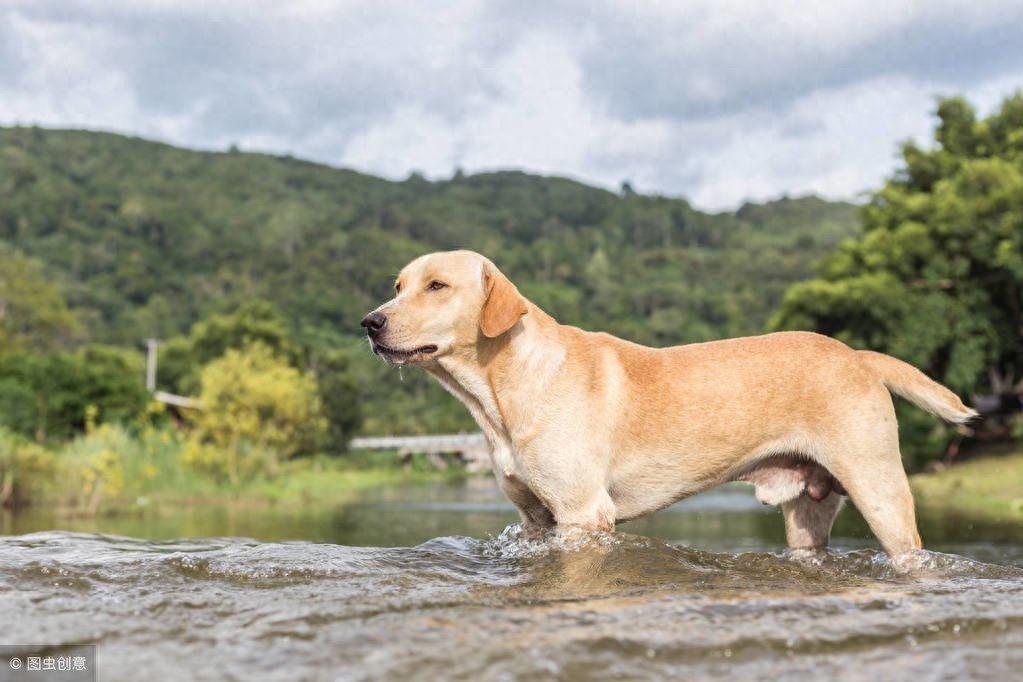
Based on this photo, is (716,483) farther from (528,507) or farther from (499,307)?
(499,307)

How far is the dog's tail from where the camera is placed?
5.79 metres

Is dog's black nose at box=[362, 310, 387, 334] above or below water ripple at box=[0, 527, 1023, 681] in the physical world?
above

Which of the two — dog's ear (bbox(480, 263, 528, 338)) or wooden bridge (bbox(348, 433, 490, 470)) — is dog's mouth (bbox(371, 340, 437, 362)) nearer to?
dog's ear (bbox(480, 263, 528, 338))

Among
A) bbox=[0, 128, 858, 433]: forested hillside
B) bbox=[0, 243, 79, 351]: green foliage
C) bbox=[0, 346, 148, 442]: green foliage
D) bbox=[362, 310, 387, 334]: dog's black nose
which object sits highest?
bbox=[0, 128, 858, 433]: forested hillside

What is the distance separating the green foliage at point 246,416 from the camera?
28.8 metres

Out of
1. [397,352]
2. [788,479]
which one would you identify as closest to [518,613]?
[397,352]

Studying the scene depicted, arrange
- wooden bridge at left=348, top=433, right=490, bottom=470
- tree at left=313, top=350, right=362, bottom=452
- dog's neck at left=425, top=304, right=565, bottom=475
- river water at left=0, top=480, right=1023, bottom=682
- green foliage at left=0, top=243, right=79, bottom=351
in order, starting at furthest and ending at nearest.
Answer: green foliage at left=0, top=243, right=79, bottom=351
tree at left=313, top=350, right=362, bottom=452
wooden bridge at left=348, top=433, right=490, bottom=470
dog's neck at left=425, top=304, right=565, bottom=475
river water at left=0, top=480, right=1023, bottom=682

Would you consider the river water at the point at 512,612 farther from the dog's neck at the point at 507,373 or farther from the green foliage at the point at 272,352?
the green foliage at the point at 272,352

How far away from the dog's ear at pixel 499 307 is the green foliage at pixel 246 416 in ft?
79.2

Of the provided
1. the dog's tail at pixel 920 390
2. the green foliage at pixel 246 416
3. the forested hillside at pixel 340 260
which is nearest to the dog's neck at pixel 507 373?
the dog's tail at pixel 920 390

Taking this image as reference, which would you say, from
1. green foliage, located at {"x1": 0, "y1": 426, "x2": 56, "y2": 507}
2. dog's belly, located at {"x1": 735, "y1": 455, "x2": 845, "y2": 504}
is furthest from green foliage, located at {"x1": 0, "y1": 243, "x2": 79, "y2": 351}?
dog's belly, located at {"x1": 735, "y1": 455, "x2": 845, "y2": 504}

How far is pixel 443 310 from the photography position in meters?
5.38

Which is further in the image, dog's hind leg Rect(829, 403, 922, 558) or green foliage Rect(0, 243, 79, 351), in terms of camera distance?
green foliage Rect(0, 243, 79, 351)

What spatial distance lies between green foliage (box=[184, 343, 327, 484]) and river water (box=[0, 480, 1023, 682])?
76.5 ft
